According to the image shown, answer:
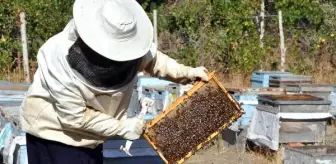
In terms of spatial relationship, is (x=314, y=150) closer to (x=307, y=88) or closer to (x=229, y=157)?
(x=229, y=157)

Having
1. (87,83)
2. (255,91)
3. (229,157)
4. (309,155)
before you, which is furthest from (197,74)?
(255,91)

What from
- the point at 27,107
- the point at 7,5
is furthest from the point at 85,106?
the point at 7,5

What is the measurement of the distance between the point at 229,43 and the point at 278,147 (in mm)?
4098

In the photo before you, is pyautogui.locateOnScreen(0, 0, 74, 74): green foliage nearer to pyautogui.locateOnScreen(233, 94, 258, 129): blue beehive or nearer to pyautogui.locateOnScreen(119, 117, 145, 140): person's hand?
pyautogui.locateOnScreen(233, 94, 258, 129): blue beehive

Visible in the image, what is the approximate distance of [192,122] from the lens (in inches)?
124

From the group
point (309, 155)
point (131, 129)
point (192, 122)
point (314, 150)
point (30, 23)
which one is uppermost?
point (131, 129)

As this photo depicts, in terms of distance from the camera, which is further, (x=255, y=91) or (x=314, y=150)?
(x=255, y=91)

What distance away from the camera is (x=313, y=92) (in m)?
6.75

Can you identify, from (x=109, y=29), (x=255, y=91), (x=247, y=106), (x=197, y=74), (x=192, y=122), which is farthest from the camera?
(x=255, y=91)

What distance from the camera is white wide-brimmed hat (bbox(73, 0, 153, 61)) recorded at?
2.41 meters

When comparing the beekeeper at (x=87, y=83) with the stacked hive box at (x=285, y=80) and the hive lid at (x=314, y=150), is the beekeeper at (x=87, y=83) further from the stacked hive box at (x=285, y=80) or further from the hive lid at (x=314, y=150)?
the stacked hive box at (x=285, y=80)

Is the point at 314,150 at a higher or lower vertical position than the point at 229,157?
higher

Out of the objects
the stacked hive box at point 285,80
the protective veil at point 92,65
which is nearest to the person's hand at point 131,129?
the protective veil at point 92,65

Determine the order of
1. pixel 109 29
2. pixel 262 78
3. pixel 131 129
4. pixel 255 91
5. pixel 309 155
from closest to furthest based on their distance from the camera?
pixel 109 29 → pixel 131 129 → pixel 309 155 → pixel 255 91 → pixel 262 78
